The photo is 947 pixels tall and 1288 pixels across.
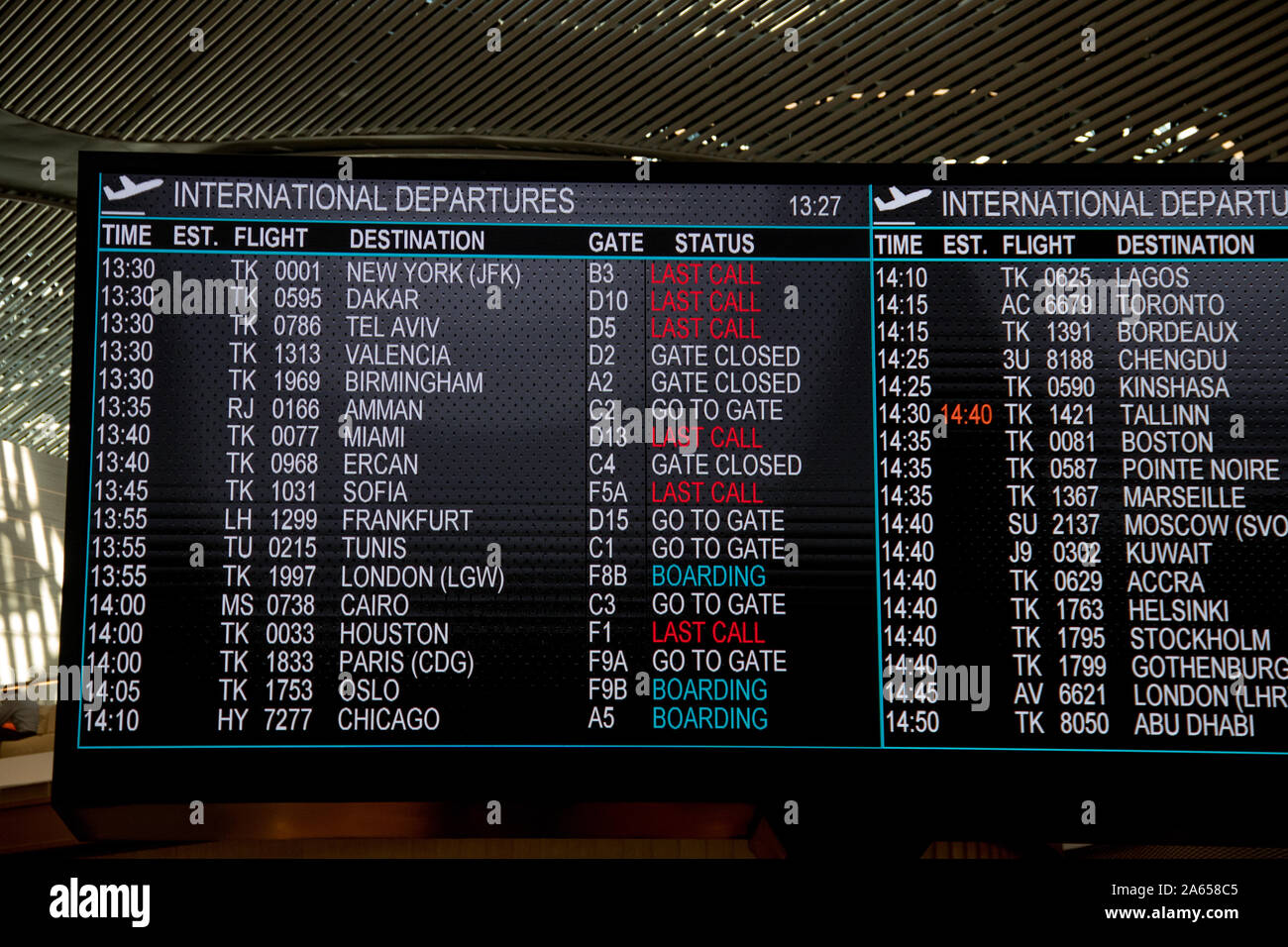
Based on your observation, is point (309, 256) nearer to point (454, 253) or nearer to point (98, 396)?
point (454, 253)

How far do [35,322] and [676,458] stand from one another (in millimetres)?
7446

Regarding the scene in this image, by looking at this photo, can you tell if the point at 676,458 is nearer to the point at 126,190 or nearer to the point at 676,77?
the point at 126,190

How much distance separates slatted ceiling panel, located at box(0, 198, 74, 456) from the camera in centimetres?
739

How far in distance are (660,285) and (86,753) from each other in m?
2.27

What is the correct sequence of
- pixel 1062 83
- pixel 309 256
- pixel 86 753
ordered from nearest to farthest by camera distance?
pixel 86 753, pixel 309 256, pixel 1062 83

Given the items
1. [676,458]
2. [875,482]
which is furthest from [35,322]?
[875,482]

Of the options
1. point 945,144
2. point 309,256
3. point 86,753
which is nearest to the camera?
point 86,753

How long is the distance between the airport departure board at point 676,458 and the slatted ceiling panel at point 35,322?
468cm

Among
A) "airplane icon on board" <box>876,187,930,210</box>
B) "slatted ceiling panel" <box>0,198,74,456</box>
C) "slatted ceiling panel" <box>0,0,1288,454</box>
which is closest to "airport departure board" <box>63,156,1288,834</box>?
"airplane icon on board" <box>876,187,930,210</box>

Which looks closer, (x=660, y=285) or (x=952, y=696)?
(x=952, y=696)

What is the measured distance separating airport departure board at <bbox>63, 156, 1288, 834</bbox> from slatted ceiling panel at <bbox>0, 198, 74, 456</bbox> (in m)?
4.68

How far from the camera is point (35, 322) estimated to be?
870 centimetres

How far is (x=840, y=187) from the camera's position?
11.5ft
